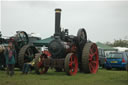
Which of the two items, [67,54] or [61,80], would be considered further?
[67,54]

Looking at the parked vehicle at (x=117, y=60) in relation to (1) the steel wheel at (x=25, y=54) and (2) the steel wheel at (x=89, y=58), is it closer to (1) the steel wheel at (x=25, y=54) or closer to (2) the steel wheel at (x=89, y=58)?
(2) the steel wheel at (x=89, y=58)

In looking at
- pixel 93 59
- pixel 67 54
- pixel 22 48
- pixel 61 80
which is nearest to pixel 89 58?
pixel 93 59

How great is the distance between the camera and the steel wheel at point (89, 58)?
11039mm

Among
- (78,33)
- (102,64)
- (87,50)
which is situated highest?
(78,33)

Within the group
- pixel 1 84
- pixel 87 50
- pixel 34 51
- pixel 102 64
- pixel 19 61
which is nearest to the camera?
pixel 1 84

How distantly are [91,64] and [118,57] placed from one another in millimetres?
3935

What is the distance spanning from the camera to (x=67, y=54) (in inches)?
403

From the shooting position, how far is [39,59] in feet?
34.9

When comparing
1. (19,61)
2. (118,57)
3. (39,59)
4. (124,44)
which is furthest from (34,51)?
(124,44)

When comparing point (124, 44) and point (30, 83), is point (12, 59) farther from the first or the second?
point (124, 44)

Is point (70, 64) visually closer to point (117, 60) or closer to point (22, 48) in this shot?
point (22, 48)

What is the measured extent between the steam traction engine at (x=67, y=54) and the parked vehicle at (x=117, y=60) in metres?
3.12

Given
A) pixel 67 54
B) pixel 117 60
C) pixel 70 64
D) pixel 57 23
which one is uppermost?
pixel 57 23

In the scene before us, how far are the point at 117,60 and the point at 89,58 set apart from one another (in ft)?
13.8
